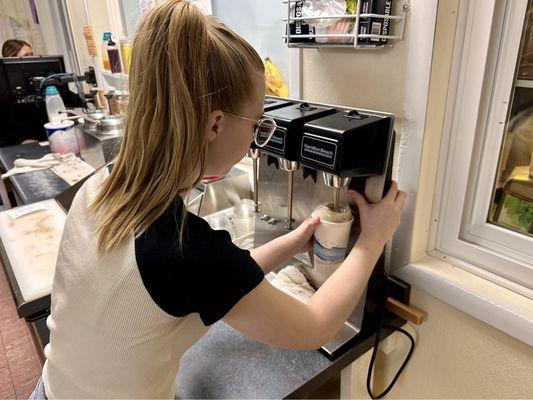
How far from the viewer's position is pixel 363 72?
0.79m

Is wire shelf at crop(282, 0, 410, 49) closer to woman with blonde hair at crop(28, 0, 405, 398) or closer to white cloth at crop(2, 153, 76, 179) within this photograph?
woman with blonde hair at crop(28, 0, 405, 398)

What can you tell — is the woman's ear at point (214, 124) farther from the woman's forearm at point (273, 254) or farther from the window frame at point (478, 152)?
the window frame at point (478, 152)

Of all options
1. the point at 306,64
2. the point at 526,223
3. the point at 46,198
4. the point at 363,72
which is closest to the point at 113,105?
the point at 46,198

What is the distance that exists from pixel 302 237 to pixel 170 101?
39 cm

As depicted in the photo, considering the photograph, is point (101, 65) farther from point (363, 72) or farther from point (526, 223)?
point (526, 223)

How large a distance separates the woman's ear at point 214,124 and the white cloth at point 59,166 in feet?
3.96

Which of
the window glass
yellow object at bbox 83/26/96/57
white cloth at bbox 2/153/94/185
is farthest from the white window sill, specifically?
yellow object at bbox 83/26/96/57

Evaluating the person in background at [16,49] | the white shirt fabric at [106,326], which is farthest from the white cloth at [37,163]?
the person in background at [16,49]

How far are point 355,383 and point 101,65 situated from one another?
2374mm

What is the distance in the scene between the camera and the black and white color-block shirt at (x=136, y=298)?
50 cm

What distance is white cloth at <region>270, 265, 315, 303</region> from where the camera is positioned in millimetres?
799

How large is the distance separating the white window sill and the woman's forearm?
0.26 metres

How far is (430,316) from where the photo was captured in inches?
33.0

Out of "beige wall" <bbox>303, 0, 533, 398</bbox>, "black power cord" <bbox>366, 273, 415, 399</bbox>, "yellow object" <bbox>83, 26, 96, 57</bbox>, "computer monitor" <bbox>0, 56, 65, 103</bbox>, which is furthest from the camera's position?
"yellow object" <bbox>83, 26, 96, 57</bbox>
